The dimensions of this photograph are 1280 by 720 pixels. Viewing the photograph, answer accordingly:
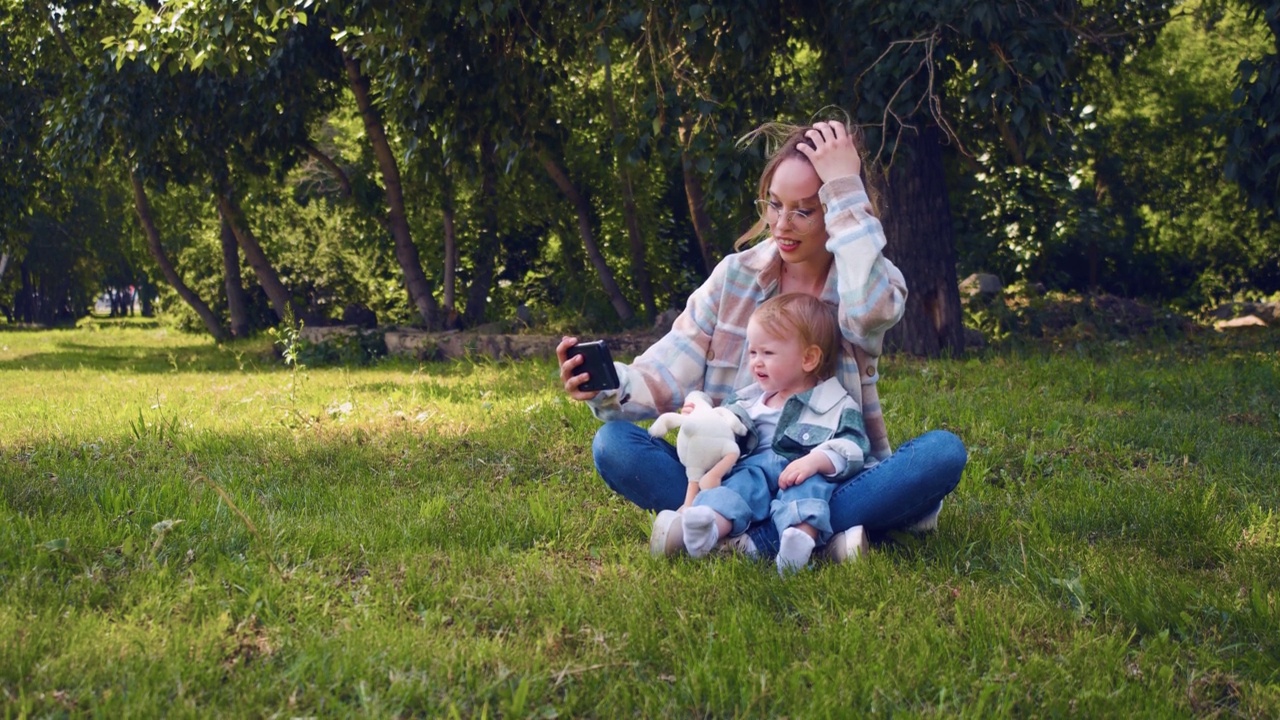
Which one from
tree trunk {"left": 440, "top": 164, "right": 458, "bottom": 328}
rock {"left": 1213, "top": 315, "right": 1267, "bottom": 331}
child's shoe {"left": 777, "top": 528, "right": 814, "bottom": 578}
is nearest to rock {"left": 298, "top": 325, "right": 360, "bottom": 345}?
tree trunk {"left": 440, "top": 164, "right": 458, "bottom": 328}

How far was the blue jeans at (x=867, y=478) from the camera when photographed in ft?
11.6

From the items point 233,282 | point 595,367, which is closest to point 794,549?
point 595,367

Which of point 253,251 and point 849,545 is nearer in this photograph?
point 849,545

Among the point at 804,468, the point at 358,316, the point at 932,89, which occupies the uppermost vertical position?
the point at 932,89

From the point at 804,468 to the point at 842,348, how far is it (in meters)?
0.44

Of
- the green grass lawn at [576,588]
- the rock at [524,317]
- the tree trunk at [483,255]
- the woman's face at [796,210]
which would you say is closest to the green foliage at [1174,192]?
the rock at [524,317]

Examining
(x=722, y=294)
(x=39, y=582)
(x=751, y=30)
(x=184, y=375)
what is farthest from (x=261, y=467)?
(x=184, y=375)

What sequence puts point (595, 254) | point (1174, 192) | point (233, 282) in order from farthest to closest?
point (233, 282) → point (1174, 192) → point (595, 254)

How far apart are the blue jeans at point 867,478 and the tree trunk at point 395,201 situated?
1044 cm

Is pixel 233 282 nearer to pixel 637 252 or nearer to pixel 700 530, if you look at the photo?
pixel 637 252

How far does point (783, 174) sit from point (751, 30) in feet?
15.0

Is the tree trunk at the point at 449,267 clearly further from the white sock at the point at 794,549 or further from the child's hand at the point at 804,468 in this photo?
the white sock at the point at 794,549

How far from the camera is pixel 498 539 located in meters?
3.95

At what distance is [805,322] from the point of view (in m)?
3.56
